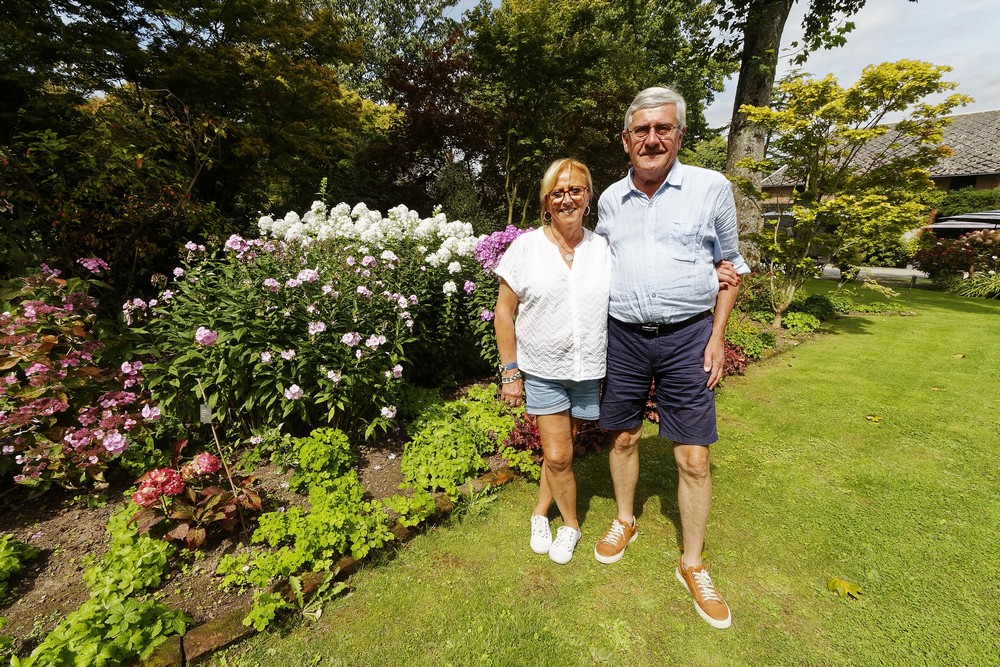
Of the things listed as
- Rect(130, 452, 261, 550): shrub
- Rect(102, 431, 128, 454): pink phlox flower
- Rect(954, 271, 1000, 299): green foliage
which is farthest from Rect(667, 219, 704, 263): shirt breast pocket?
Rect(954, 271, 1000, 299): green foliage

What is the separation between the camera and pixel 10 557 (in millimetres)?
1977

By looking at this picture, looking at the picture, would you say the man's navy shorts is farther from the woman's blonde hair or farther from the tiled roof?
the tiled roof

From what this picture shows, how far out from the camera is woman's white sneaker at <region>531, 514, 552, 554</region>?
240cm

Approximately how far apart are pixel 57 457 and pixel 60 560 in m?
0.53

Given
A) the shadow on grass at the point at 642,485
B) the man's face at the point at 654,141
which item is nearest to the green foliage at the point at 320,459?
the shadow on grass at the point at 642,485

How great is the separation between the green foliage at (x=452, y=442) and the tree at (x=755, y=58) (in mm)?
6952

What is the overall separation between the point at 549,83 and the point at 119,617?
1488 centimetres

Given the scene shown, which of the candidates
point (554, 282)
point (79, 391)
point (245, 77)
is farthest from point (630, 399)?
point (245, 77)

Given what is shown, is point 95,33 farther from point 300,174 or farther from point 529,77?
point 529,77

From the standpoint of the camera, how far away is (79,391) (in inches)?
101

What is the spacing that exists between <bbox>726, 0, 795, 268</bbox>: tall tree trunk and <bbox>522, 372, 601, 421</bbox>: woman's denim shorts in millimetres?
7321

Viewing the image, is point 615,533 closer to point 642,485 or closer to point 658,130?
point 642,485

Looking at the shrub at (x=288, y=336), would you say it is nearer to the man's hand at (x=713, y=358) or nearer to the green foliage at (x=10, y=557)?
the green foliage at (x=10, y=557)

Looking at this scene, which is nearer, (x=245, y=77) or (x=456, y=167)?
(x=245, y=77)
